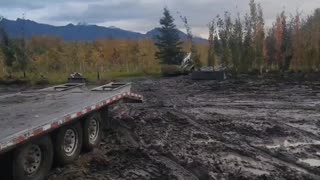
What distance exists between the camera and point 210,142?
10820mm

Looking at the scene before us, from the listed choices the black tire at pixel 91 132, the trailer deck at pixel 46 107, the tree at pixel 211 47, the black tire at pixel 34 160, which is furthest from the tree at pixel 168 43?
the black tire at pixel 34 160

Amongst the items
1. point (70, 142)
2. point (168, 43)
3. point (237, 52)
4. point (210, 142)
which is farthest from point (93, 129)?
point (168, 43)

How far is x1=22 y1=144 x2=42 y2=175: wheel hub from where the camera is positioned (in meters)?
7.02

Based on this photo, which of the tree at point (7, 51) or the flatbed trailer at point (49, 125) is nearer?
the flatbed trailer at point (49, 125)

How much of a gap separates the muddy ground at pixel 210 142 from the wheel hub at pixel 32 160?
0.54 meters

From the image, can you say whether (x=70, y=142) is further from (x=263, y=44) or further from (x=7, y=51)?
(x=7, y=51)

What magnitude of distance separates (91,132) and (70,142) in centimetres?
128

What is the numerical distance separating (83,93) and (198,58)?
82.7 ft

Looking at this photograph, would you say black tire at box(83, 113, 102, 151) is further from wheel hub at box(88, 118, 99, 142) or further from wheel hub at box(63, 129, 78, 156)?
wheel hub at box(63, 129, 78, 156)

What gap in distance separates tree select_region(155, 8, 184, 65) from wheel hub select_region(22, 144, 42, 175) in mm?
41455

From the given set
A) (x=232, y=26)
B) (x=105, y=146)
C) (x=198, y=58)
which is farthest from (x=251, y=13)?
(x=105, y=146)

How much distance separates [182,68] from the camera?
116 ft

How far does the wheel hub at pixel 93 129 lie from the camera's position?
9.91 metres

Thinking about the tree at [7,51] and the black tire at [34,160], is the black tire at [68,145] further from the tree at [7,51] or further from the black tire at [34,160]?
the tree at [7,51]
